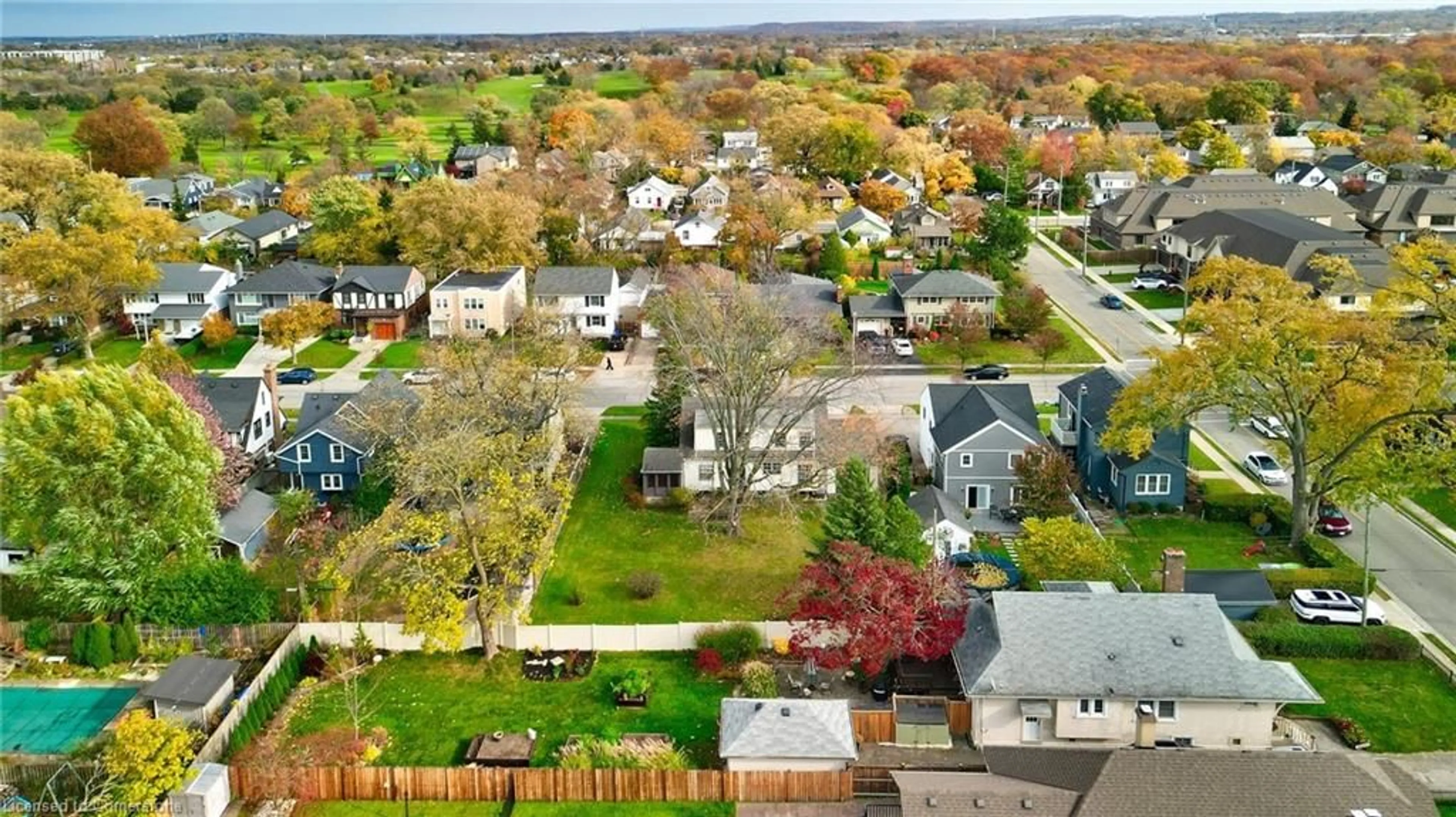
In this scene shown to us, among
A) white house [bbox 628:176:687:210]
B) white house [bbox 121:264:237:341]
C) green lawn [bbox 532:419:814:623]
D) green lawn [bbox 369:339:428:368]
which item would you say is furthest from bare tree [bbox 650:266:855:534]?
white house [bbox 628:176:687:210]

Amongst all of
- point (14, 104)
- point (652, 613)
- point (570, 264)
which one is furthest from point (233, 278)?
point (14, 104)

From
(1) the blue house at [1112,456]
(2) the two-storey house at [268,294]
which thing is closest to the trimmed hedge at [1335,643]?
(1) the blue house at [1112,456]

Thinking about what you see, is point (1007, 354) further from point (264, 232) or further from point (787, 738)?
point (264, 232)

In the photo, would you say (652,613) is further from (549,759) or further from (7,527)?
(7,527)

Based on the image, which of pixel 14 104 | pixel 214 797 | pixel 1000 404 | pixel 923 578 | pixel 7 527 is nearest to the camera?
pixel 214 797

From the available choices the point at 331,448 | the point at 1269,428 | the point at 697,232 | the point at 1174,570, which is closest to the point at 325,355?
the point at 331,448

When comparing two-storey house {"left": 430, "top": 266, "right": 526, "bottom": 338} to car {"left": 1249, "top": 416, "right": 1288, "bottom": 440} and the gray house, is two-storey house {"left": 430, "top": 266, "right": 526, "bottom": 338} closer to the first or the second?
the gray house

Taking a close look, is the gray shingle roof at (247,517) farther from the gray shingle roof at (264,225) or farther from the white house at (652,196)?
the white house at (652,196)
